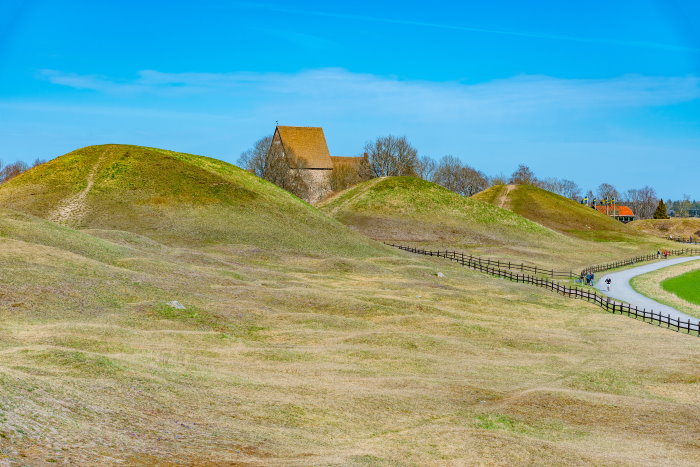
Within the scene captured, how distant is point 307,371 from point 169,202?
79809mm

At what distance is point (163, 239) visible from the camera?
89938 mm

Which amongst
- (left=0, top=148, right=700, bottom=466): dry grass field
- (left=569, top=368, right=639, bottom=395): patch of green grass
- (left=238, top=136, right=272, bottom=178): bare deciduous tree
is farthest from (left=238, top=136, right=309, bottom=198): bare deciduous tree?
(left=569, top=368, right=639, bottom=395): patch of green grass

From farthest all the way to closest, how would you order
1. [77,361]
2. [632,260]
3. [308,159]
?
1. [308,159]
2. [632,260]
3. [77,361]

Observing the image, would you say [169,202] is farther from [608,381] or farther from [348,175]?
[348,175]

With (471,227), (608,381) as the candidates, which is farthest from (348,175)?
(608,381)

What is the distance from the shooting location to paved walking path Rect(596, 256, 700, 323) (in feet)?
204

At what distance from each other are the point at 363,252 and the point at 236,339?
187 ft

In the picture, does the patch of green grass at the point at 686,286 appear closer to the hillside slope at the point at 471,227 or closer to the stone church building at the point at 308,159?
the hillside slope at the point at 471,227

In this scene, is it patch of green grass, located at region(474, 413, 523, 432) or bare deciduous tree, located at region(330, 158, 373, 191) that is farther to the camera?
bare deciduous tree, located at region(330, 158, 373, 191)

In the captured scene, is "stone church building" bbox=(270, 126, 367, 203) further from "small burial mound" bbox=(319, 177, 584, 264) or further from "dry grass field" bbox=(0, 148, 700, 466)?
"dry grass field" bbox=(0, 148, 700, 466)

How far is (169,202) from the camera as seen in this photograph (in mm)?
107250

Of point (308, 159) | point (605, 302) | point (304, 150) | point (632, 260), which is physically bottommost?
point (605, 302)

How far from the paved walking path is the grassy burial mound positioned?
3053cm

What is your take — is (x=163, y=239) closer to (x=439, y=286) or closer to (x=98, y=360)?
(x=439, y=286)
